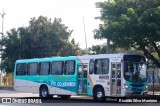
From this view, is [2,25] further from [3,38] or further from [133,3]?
[133,3]

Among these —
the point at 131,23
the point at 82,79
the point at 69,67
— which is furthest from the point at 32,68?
the point at 131,23

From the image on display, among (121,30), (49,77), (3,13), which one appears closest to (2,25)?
(3,13)

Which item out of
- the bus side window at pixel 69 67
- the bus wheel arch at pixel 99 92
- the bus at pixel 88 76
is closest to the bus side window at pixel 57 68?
the bus at pixel 88 76

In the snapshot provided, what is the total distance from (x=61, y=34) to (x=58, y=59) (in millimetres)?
24363

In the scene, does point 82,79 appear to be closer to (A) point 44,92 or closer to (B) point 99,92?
(B) point 99,92

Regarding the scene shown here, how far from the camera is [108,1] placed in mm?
24156

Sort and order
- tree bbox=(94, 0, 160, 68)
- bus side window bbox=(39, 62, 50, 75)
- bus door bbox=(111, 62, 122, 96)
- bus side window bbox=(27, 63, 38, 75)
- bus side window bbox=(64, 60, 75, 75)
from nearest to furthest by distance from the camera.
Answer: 1. bus door bbox=(111, 62, 122, 96)
2. tree bbox=(94, 0, 160, 68)
3. bus side window bbox=(64, 60, 75, 75)
4. bus side window bbox=(39, 62, 50, 75)
5. bus side window bbox=(27, 63, 38, 75)

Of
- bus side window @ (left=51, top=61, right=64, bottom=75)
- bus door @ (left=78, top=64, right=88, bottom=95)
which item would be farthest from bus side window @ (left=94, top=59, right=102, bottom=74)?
bus side window @ (left=51, top=61, right=64, bottom=75)

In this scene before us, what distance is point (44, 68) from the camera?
986 inches

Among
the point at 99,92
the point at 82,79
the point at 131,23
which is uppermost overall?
the point at 131,23

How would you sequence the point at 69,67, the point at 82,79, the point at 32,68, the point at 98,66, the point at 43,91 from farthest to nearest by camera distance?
the point at 32,68 → the point at 43,91 → the point at 69,67 → the point at 82,79 → the point at 98,66

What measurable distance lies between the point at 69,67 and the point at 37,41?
2310cm

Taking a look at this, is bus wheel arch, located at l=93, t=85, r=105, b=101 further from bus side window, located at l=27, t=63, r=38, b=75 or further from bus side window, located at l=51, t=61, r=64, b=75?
bus side window, located at l=27, t=63, r=38, b=75

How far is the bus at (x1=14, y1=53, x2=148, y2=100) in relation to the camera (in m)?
19.8
